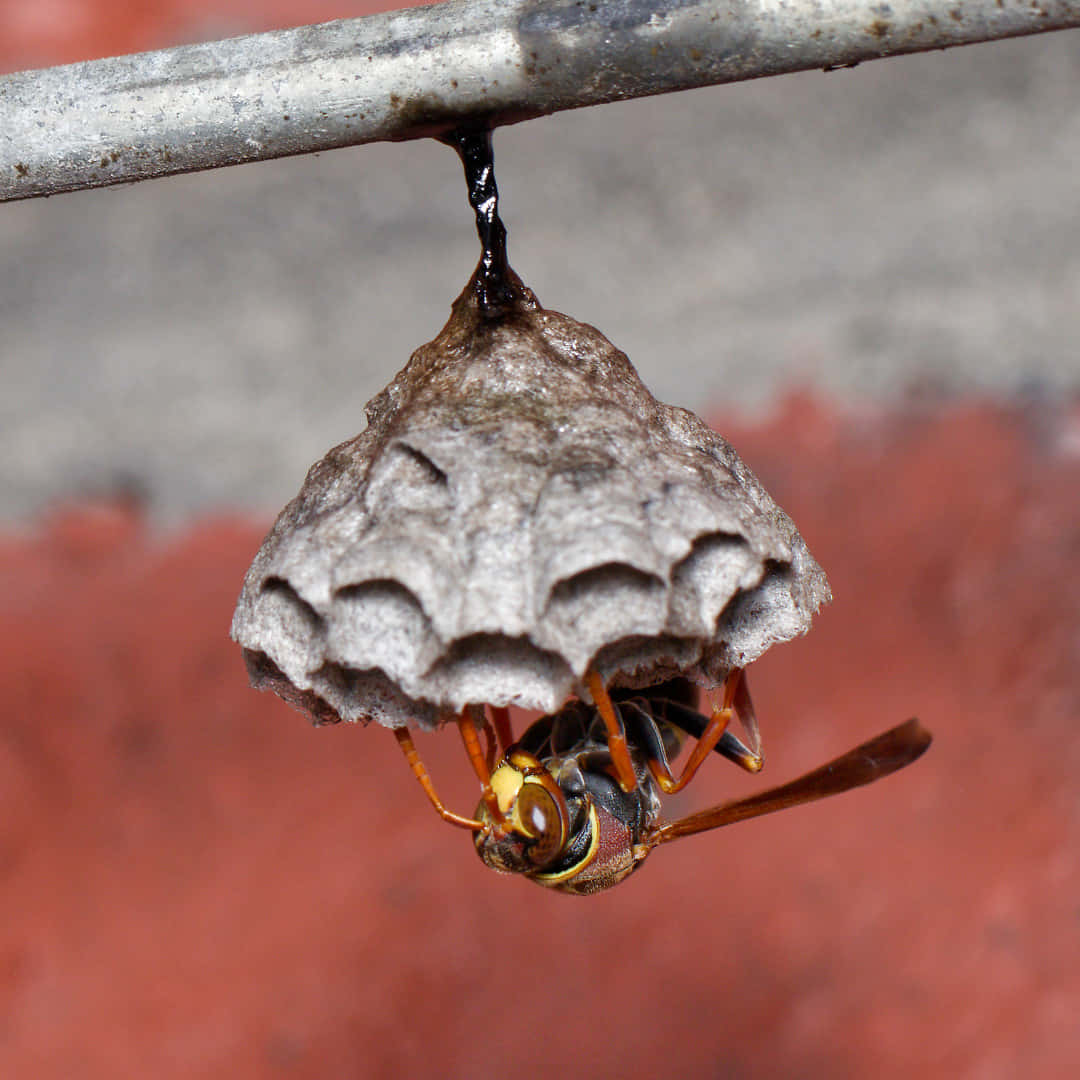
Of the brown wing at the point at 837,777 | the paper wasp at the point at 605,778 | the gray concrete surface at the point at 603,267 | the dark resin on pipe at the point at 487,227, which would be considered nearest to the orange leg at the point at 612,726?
the paper wasp at the point at 605,778

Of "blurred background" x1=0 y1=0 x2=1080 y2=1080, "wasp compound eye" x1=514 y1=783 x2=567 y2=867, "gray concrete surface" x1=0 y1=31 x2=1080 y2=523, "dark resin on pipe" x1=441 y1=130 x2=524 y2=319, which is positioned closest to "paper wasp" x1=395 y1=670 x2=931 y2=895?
"wasp compound eye" x1=514 y1=783 x2=567 y2=867

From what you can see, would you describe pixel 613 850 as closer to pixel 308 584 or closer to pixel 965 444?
pixel 308 584

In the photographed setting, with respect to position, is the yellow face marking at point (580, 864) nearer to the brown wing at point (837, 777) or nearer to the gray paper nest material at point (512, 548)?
the brown wing at point (837, 777)

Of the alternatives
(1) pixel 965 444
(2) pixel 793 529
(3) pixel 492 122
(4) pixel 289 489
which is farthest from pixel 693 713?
(4) pixel 289 489

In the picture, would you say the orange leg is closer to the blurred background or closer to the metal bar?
the metal bar

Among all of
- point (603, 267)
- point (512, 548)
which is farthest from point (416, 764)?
point (603, 267)

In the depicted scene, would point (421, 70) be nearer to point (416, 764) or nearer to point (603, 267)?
point (416, 764)
